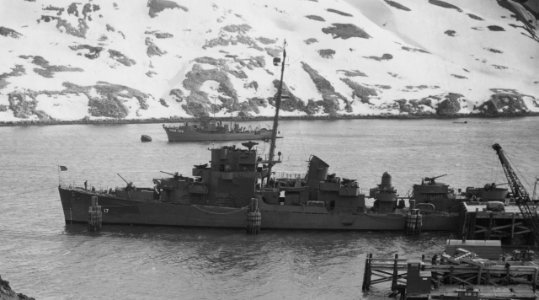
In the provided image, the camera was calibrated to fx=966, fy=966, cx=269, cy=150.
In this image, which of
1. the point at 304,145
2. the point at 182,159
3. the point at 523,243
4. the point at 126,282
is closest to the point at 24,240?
the point at 126,282

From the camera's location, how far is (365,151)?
14262 centimetres

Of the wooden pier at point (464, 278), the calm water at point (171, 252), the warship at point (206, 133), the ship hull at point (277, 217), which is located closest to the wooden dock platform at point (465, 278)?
the wooden pier at point (464, 278)

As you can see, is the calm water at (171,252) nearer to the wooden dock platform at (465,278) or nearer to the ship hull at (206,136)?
the wooden dock platform at (465,278)

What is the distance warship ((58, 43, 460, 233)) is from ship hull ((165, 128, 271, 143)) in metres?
93.3

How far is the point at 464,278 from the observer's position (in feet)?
171

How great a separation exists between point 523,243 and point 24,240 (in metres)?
35.7

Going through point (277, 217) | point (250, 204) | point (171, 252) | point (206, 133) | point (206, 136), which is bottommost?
point (171, 252)

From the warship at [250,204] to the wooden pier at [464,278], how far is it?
17.6 metres

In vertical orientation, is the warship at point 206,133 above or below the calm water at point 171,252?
above

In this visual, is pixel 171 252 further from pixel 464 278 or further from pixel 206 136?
pixel 206 136

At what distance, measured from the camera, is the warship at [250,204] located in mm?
71562

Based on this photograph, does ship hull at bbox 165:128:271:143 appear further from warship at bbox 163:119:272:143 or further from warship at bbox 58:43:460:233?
warship at bbox 58:43:460:233

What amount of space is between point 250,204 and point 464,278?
2222 cm

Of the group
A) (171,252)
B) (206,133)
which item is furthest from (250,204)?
(206,133)
